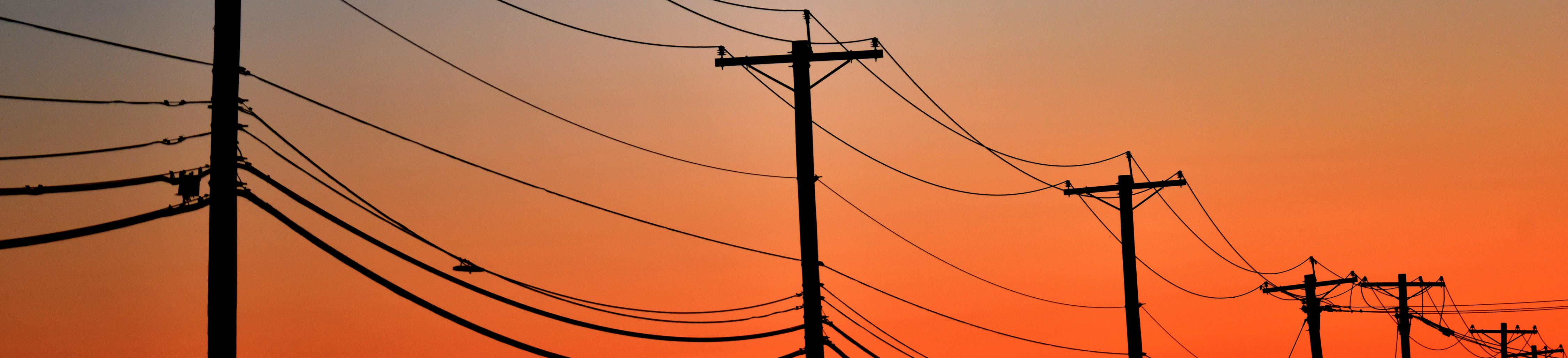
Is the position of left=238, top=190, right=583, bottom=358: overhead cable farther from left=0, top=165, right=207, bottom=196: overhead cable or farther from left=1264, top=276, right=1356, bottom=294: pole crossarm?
left=1264, top=276, right=1356, bottom=294: pole crossarm

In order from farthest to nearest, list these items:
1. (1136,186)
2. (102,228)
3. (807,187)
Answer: (1136,186) < (807,187) < (102,228)

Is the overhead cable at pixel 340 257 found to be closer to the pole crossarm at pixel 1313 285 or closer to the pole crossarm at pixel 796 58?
the pole crossarm at pixel 796 58

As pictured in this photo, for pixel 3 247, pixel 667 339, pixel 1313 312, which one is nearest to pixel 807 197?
pixel 667 339

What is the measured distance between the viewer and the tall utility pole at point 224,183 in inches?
621

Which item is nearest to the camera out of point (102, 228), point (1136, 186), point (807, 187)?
point (102, 228)

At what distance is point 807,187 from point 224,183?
1123 cm

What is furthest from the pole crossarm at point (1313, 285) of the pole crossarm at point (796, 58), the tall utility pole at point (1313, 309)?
the pole crossarm at point (796, 58)

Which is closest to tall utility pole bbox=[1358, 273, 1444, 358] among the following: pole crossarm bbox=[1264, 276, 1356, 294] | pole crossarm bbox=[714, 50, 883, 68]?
pole crossarm bbox=[1264, 276, 1356, 294]

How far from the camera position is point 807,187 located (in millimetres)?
25438

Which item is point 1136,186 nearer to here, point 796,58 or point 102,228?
point 796,58

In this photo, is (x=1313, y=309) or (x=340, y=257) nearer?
(x=340, y=257)

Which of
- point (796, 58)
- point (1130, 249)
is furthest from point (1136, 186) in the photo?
point (796, 58)

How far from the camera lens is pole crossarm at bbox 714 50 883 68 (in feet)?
85.4

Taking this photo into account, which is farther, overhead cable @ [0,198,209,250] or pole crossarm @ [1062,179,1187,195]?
pole crossarm @ [1062,179,1187,195]
